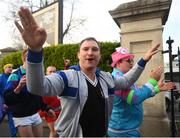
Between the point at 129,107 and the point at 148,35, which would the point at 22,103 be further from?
the point at 148,35

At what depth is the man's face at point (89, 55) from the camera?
2994 millimetres

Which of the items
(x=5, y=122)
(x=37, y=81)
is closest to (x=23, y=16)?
(x=37, y=81)

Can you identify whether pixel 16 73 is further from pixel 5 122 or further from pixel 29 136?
pixel 5 122

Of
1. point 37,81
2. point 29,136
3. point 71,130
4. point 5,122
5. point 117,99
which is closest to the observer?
point 37,81

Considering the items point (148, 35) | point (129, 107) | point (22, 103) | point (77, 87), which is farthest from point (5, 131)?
point (77, 87)

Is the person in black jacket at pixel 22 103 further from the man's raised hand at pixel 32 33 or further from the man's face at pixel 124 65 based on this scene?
the man's raised hand at pixel 32 33

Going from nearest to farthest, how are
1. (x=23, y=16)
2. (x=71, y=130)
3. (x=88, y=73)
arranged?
(x=23, y=16)
(x=71, y=130)
(x=88, y=73)

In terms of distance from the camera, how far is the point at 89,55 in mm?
3006

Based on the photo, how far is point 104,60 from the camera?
919 cm

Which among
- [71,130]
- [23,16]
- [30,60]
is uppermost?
[23,16]

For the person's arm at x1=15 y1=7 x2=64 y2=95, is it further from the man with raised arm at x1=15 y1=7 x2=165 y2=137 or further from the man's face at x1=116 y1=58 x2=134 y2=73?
the man's face at x1=116 y1=58 x2=134 y2=73

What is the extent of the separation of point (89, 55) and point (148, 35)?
4425 mm

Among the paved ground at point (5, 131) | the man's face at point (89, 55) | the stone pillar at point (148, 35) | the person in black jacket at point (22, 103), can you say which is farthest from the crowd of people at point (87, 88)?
the paved ground at point (5, 131)

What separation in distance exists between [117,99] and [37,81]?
71.8 inches
